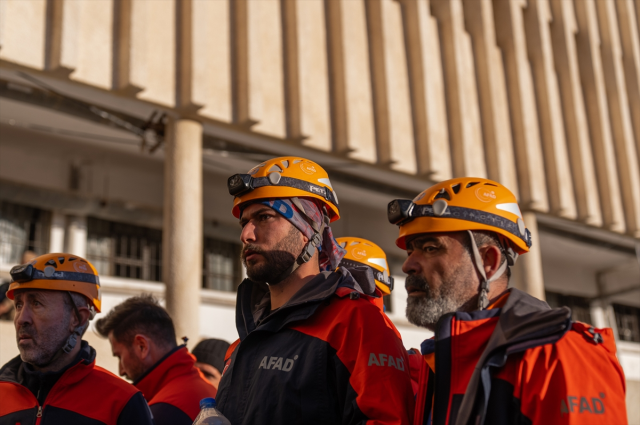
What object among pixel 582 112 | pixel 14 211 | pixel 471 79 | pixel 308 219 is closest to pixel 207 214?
pixel 14 211

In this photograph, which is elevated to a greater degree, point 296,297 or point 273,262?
point 273,262

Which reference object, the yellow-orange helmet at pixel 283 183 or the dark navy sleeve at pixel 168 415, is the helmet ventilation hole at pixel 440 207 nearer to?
the yellow-orange helmet at pixel 283 183

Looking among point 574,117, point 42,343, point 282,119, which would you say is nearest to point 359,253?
point 42,343

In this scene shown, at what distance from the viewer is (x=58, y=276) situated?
3971 mm

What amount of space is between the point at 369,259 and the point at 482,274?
2.19m

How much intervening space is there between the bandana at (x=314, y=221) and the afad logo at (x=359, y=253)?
4.51 feet

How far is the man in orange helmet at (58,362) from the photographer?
3.49 m

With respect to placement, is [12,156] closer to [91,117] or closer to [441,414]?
[91,117]

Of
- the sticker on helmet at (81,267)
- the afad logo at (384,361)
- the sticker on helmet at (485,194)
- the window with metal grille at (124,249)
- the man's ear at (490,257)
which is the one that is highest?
the window with metal grille at (124,249)

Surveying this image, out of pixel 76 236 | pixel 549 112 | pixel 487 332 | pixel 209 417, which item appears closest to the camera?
pixel 487 332

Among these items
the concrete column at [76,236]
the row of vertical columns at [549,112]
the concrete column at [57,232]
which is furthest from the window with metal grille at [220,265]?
the row of vertical columns at [549,112]

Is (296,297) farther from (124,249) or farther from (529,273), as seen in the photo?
(529,273)

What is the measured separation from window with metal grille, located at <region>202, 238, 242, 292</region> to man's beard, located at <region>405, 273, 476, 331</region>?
11.3m

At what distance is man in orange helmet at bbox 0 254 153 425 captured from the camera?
11.4 ft
